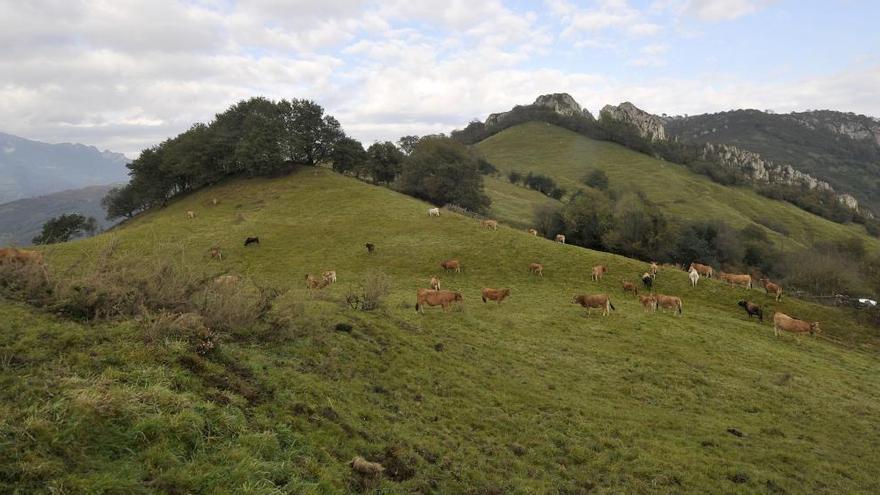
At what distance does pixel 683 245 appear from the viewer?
50969mm

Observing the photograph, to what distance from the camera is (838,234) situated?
3760 inches

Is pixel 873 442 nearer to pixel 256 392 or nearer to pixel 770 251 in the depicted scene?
pixel 256 392

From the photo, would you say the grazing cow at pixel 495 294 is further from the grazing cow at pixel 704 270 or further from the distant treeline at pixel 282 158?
the distant treeline at pixel 282 158

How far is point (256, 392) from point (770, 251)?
245ft

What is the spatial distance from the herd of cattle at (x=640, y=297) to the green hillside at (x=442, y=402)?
81 cm

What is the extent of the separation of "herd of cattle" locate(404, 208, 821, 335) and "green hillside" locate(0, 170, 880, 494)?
808 mm

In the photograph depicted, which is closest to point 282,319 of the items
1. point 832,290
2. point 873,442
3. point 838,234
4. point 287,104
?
point 873,442

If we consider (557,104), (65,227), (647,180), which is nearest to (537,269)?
(65,227)

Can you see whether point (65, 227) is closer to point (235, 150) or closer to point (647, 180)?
point (235, 150)

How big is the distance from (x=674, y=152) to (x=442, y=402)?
151666 mm

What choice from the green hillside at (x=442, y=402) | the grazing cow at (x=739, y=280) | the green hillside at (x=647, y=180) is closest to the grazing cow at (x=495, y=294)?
the green hillside at (x=442, y=402)

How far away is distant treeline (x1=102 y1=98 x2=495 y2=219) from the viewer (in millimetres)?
60094

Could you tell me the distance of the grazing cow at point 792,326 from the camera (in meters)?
26.0

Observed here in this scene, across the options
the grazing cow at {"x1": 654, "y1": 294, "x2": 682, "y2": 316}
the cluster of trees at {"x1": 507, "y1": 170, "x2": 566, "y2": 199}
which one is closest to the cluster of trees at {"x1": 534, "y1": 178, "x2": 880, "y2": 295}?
the grazing cow at {"x1": 654, "y1": 294, "x2": 682, "y2": 316}
